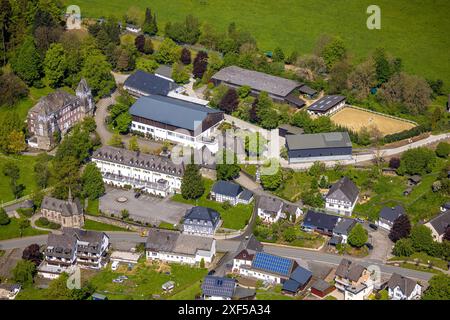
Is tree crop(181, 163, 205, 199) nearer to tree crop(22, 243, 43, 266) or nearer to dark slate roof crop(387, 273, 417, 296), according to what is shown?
tree crop(22, 243, 43, 266)

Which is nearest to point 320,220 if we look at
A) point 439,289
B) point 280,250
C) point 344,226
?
point 344,226

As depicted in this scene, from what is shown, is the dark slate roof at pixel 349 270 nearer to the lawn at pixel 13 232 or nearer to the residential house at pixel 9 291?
the residential house at pixel 9 291

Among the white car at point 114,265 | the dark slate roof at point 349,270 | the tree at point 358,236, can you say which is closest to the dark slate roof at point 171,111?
the white car at point 114,265

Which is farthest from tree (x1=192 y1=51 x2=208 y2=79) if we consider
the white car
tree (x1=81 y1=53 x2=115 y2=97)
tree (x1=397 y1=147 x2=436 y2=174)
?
the white car

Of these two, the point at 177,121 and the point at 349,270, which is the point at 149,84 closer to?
the point at 177,121

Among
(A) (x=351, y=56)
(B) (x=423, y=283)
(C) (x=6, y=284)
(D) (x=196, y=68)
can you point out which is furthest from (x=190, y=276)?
(A) (x=351, y=56)

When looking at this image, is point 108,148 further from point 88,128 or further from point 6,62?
point 6,62
